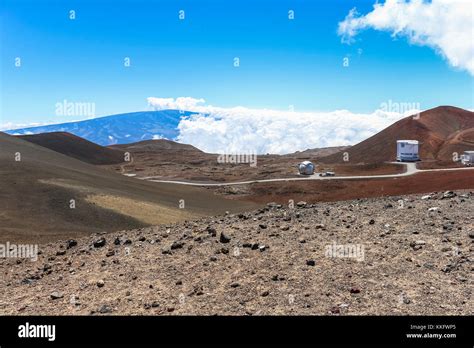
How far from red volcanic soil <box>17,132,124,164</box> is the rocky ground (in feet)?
494

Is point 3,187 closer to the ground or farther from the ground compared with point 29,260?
farther from the ground

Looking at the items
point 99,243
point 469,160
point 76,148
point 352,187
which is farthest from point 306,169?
point 76,148

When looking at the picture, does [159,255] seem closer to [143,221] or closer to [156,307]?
[156,307]

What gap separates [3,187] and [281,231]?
98.2ft

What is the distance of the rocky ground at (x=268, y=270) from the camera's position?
9659mm

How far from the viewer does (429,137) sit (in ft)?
401

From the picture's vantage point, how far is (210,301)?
33.0 feet

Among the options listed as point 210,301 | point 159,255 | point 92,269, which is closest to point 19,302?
point 92,269

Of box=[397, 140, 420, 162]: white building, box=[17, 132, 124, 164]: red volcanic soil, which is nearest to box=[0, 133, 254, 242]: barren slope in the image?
box=[397, 140, 420, 162]: white building

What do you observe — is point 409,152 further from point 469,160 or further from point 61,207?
point 61,207

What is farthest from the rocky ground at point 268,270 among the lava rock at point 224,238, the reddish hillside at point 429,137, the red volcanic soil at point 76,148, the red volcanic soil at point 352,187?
the red volcanic soil at point 76,148

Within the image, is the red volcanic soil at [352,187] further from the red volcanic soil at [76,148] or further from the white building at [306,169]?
the red volcanic soil at [76,148]

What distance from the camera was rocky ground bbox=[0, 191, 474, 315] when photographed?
9659 mm

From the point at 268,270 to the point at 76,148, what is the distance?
168 metres
